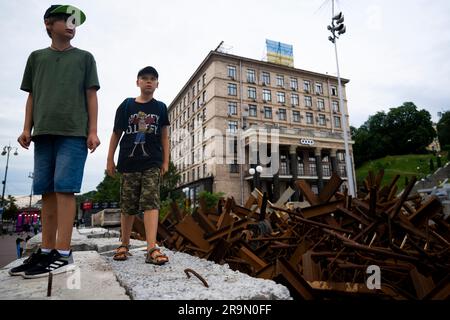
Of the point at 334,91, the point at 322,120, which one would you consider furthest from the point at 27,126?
the point at 334,91

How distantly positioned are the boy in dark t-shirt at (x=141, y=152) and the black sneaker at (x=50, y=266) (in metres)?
0.51

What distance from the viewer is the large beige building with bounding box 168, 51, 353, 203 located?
31.1 meters

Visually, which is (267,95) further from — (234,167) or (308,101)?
(234,167)

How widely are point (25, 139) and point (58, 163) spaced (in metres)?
0.38

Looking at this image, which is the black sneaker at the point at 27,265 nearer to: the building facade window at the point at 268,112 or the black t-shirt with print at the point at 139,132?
the black t-shirt with print at the point at 139,132

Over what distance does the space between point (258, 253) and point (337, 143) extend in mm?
34227

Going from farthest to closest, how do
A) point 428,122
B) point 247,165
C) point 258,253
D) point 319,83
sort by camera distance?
point 428,122
point 319,83
point 247,165
point 258,253

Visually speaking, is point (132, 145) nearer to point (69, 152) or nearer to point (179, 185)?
point (69, 152)

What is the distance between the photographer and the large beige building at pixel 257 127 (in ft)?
102

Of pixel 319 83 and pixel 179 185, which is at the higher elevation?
pixel 319 83

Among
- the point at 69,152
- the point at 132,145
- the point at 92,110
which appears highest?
the point at 92,110

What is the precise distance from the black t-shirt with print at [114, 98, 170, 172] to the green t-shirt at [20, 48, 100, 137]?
1.65 feet

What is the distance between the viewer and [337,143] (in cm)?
3309
